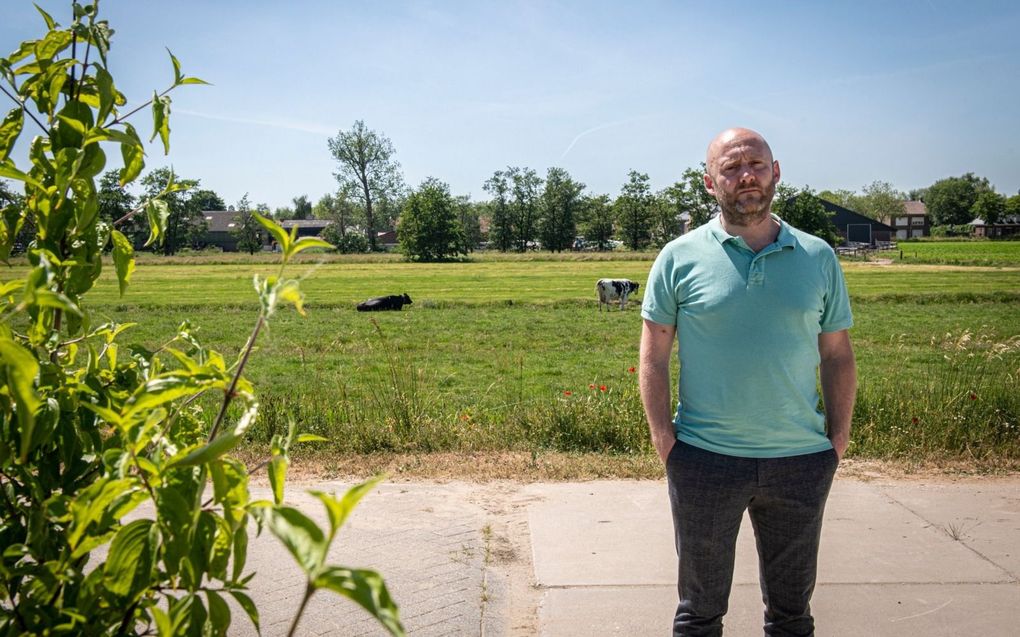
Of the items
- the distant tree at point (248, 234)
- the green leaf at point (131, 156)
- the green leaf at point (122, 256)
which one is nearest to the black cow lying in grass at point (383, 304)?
the green leaf at point (122, 256)

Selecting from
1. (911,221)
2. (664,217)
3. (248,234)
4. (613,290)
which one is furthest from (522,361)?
(911,221)

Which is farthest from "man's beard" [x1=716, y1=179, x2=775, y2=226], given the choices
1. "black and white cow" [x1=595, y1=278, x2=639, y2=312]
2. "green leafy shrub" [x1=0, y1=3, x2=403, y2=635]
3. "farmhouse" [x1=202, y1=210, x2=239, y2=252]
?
"farmhouse" [x1=202, y1=210, x2=239, y2=252]

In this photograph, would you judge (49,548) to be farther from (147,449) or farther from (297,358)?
(297,358)

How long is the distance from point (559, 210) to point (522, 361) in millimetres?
98802

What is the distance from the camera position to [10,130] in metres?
1.70

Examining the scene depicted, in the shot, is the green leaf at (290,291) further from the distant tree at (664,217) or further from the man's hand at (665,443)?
the distant tree at (664,217)

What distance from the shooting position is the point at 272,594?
12.9ft

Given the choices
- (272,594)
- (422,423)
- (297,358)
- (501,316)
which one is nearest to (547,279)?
(501,316)

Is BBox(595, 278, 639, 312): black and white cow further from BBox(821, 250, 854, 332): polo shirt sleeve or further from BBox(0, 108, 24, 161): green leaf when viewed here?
BBox(0, 108, 24, 161): green leaf

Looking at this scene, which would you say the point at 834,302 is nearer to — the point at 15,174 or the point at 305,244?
the point at 305,244

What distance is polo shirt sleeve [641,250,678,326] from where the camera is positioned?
9.96 ft

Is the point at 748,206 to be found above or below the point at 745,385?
above

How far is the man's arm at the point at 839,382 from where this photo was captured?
10.2 ft

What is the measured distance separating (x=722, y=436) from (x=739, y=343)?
330mm
